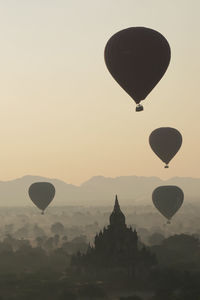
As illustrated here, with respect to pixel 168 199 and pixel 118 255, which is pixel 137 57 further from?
pixel 168 199

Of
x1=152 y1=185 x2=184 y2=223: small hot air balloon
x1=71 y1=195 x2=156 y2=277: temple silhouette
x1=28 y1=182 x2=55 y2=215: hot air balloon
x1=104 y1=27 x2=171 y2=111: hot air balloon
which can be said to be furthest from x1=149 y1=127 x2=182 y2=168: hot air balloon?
x1=28 y1=182 x2=55 y2=215: hot air balloon

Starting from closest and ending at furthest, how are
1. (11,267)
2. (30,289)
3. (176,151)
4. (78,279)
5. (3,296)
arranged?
(3,296) < (30,289) < (78,279) < (176,151) < (11,267)

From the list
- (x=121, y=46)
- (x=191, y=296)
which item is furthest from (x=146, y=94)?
(x=191, y=296)

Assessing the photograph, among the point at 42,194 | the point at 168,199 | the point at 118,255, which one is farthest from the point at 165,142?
the point at 42,194

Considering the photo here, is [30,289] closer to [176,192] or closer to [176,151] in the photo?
[176,151]

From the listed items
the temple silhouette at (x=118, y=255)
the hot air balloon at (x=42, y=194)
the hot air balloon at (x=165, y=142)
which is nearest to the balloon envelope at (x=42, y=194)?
the hot air balloon at (x=42, y=194)

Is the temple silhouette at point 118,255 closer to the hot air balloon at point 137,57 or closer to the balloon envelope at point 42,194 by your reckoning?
the hot air balloon at point 137,57
